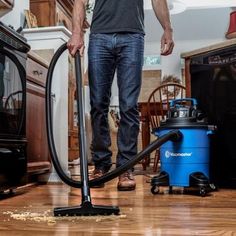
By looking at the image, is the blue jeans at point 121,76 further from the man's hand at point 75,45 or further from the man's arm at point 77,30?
the man's hand at point 75,45

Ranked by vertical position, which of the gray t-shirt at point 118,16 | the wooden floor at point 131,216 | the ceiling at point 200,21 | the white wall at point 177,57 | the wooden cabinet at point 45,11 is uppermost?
the ceiling at point 200,21

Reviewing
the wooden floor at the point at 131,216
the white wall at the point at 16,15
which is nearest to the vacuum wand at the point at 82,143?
the wooden floor at the point at 131,216

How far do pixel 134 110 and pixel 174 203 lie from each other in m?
0.67

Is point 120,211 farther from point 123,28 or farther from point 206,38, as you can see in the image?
point 206,38

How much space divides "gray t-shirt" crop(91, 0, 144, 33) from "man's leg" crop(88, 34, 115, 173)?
53mm

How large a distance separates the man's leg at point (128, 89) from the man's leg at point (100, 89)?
0.06 metres

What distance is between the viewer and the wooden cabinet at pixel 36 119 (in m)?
2.40

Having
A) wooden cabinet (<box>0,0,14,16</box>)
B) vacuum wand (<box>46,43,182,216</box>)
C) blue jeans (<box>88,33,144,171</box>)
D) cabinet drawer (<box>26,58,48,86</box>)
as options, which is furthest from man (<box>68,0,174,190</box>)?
wooden cabinet (<box>0,0,14,16</box>)

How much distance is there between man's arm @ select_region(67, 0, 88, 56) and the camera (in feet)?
5.73

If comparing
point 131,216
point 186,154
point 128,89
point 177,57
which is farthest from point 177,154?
point 177,57

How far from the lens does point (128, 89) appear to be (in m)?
2.14

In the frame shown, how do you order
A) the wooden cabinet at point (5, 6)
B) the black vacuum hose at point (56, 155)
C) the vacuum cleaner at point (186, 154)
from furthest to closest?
1. the wooden cabinet at point (5, 6)
2. the vacuum cleaner at point (186, 154)
3. the black vacuum hose at point (56, 155)

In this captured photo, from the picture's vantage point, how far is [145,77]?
25.3 feet

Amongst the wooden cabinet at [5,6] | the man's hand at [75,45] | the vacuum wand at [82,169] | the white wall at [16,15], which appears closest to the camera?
the vacuum wand at [82,169]
